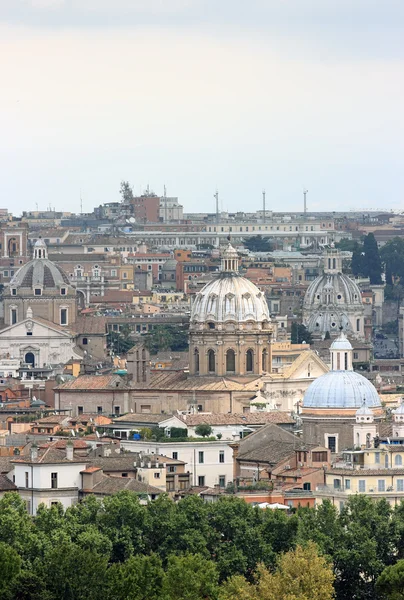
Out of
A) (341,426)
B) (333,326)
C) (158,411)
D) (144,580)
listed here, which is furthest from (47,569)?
(333,326)

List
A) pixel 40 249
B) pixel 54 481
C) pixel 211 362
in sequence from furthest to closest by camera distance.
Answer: pixel 40 249, pixel 211 362, pixel 54 481

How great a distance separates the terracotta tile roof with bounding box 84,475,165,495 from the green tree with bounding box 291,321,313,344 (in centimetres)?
7084

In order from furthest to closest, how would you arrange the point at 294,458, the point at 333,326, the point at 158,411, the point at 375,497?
the point at 333,326
the point at 158,411
the point at 294,458
the point at 375,497

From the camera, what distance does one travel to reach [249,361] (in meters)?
138

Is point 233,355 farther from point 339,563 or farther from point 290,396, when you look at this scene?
point 339,563

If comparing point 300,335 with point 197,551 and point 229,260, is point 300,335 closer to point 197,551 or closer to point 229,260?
point 229,260

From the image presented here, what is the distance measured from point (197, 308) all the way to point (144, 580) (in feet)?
170

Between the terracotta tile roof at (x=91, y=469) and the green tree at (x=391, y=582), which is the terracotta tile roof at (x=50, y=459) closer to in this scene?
the terracotta tile roof at (x=91, y=469)

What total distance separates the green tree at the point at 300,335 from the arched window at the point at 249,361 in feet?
118

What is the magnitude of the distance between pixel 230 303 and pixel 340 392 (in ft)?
64.1

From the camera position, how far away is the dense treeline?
87.4m

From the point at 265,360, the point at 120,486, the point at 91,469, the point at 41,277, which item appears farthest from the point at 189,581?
the point at 41,277

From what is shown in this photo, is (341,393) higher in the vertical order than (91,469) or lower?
higher

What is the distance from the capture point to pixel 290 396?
13650 cm
